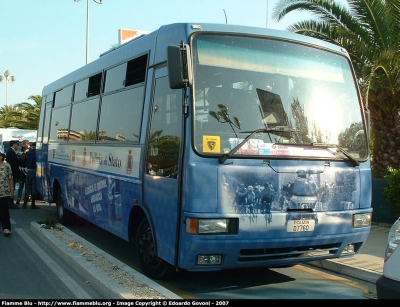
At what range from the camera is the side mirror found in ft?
17.3

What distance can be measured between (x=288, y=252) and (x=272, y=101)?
1764mm

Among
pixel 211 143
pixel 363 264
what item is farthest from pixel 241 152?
pixel 363 264

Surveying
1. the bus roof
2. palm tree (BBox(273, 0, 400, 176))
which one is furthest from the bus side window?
palm tree (BBox(273, 0, 400, 176))

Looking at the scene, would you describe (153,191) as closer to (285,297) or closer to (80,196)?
(285,297)

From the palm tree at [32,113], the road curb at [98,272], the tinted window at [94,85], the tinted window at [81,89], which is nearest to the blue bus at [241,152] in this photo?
the road curb at [98,272]

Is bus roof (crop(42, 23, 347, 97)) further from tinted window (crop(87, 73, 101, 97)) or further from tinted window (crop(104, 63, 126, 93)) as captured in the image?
tinted window (crop(87, 73, 101, 97))

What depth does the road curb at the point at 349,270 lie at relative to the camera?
6484 mm

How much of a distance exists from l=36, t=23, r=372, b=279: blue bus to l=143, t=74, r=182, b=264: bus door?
0.05 feet

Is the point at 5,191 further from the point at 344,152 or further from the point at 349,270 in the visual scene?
the point at 344,152

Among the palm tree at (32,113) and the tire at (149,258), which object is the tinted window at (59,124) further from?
the palm tree at (32,113)

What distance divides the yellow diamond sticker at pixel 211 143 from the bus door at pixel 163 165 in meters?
0.32

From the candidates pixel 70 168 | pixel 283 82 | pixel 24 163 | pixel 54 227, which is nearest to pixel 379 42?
pixel 283 82

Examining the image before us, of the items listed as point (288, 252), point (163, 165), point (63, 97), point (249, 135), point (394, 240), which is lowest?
point (288, 252)

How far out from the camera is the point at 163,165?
5.82 m
